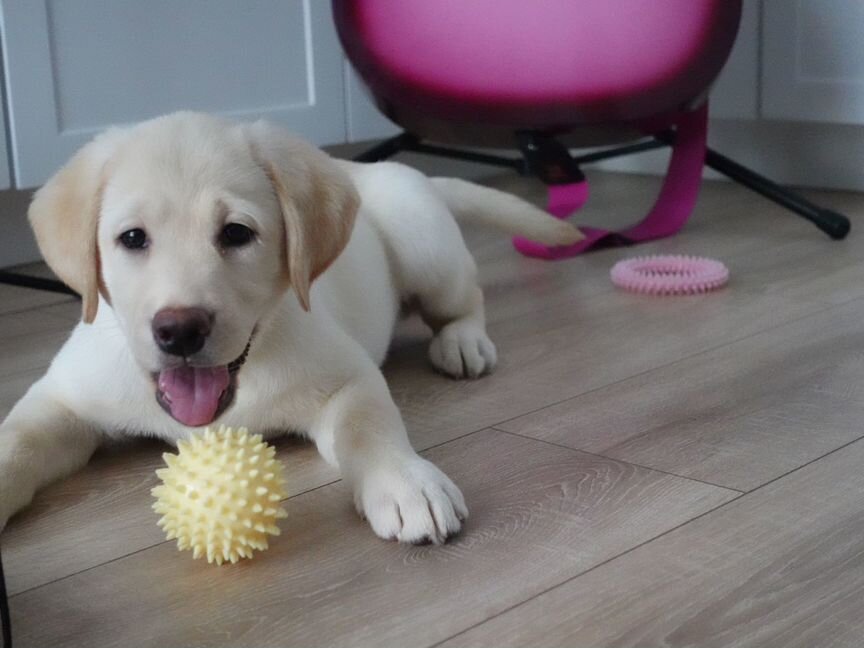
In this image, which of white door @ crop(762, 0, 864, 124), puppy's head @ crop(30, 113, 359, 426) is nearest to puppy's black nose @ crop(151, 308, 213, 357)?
puppy's head @ crop(30, 113, 359, 426)

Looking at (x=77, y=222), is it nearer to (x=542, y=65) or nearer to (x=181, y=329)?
(x=181, y=329)

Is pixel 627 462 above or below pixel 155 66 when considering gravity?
below

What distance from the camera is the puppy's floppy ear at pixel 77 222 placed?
1.50 metres

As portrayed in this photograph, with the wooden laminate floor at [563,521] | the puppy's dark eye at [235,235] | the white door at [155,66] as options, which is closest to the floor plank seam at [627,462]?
the wooden laminate floor at [563,521]

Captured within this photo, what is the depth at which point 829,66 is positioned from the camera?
3.44m

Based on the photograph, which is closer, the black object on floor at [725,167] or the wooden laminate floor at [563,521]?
the wooden laminate floor at [563,521]

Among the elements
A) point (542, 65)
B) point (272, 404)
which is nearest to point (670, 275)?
Result: point (542, 65)

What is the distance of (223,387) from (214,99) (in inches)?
68.0

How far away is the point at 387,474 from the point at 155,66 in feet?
5.97

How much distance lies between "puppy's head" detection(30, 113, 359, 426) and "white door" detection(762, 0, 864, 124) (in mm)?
2256

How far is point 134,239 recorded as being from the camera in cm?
147

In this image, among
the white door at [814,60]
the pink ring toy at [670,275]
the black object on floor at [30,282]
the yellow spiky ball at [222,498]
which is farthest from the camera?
the white door at [814,60]

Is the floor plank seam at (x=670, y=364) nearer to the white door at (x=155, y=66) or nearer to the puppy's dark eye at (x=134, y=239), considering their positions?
the puppy's dark eye at (x=134, y=239)

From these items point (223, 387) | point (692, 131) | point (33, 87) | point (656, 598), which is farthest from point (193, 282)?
point (692, 131)
